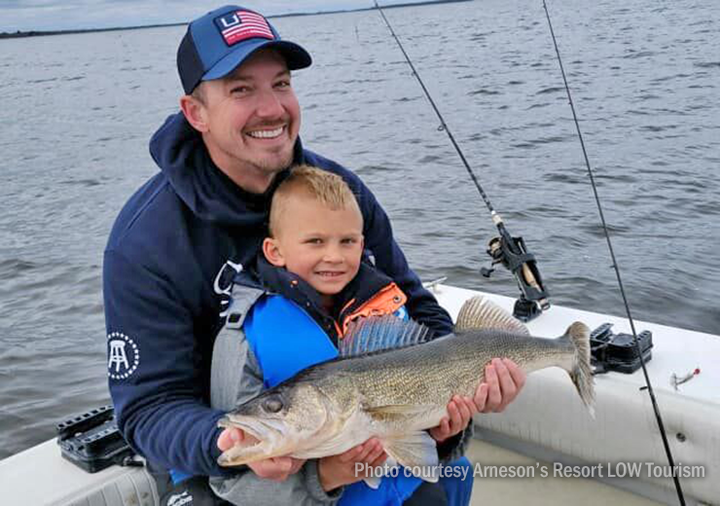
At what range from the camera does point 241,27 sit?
2799mm

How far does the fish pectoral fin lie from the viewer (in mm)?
2459

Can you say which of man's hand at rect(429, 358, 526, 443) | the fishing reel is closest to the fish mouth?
man's hand at rect(429, 358, 526, 443)

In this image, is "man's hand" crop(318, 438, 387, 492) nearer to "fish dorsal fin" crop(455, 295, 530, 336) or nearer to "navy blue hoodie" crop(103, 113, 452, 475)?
"navy blue hoodie" crop(103, 113, 452, 475)

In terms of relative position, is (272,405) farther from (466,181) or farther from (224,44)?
(466,181)

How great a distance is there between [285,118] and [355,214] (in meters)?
0.41

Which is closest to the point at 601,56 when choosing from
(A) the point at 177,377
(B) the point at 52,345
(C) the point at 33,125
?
(C) the point at 33,125

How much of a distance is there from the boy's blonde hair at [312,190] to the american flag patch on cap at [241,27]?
47 cm

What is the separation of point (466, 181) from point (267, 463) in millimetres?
10413

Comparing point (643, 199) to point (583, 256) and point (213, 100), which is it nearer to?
point (583, 256)

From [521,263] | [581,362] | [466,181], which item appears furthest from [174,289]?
[466,181]

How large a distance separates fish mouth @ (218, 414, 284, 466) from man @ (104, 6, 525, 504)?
230mm

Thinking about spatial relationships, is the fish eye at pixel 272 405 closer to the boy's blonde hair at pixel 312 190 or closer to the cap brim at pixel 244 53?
the boy's blonde hair at pixel 312 190

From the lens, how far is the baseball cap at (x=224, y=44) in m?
2.71

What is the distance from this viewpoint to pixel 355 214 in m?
2.80
